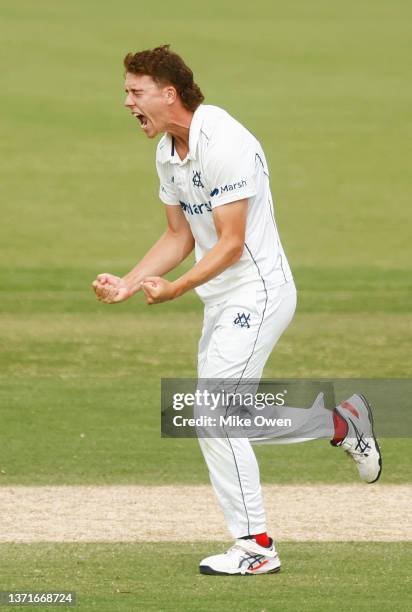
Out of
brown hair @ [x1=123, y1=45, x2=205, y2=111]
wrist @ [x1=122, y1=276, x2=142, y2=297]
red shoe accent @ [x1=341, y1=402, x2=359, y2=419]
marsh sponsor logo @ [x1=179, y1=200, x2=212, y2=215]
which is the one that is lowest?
red shoe accent @ [x1=341, y1=402, x2=359, y2=419]

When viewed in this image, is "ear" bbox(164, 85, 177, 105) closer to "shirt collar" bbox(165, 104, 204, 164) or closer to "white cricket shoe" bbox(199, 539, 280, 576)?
"shirt collar" bbox(165, 104, 204, 164)

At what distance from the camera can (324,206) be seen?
109 feet

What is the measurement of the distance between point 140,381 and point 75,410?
5.66 feet

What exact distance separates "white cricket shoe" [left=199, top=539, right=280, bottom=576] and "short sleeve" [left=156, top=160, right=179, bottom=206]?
1671mm

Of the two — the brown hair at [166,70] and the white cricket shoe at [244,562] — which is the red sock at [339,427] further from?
the brown hair at [166,70]

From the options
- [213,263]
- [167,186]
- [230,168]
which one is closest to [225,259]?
[213,263]

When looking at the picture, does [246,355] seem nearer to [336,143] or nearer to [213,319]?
[213,319]

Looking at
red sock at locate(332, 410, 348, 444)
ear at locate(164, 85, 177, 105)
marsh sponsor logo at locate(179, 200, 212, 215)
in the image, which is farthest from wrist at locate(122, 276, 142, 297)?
red sock at locate(332, 410, 348, 444)

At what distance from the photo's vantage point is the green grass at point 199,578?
6.66 m

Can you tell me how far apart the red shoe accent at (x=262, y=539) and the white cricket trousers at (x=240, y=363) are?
0.07 ft

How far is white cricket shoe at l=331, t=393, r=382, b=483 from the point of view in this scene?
7.83 meters

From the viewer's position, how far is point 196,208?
7457mm

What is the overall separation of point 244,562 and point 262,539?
0.44ft

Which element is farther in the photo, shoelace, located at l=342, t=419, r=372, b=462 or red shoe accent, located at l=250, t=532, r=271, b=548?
shoelace, located at l=342, t=419, r=372, b=462
